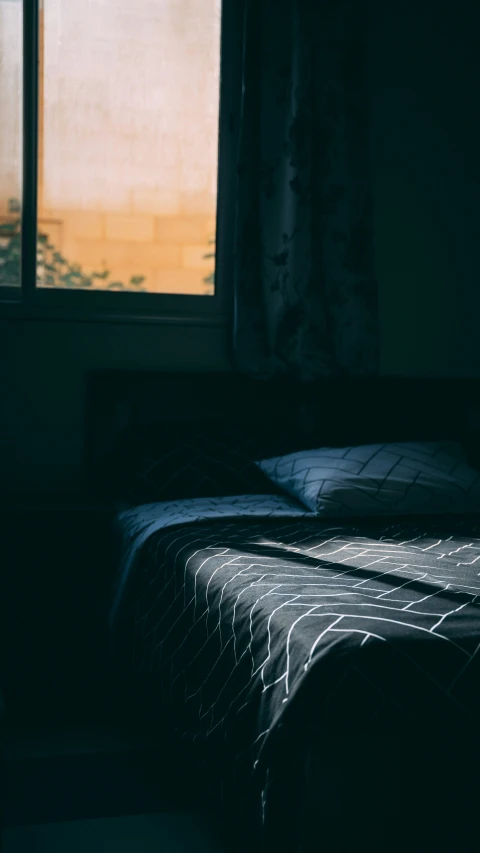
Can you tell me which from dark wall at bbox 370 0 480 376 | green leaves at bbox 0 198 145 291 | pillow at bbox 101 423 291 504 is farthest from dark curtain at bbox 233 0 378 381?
green leaves at bbox 0 198 145 291

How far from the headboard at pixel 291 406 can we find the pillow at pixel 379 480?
0.36 m

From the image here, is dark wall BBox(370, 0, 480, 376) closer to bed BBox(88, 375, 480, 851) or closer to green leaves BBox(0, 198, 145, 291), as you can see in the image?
green leaves BBox(0, 198, 145, 291)

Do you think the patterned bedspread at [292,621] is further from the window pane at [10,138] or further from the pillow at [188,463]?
the window pane at [10,138]

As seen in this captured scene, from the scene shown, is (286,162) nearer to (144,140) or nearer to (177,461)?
(144,140)

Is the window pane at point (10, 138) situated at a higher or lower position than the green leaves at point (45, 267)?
higher

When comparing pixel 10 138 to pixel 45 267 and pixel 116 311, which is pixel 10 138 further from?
pixel 116 311

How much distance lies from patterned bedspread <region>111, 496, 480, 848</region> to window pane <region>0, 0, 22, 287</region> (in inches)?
43.3

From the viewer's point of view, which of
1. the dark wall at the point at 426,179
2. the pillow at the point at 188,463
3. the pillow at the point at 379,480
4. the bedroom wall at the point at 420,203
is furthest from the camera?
the dark wall at the point at 426,179

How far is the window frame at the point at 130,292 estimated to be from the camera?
2.70 metres

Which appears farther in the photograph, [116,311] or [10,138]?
[116,311]

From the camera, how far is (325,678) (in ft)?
3.60

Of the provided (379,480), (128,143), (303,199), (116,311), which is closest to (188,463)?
(379,480)

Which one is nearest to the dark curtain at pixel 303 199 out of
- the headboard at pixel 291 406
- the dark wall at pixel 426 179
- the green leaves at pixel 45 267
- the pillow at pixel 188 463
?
the headboard at pixel 291 406

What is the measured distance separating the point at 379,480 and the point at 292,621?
1.04 meters
